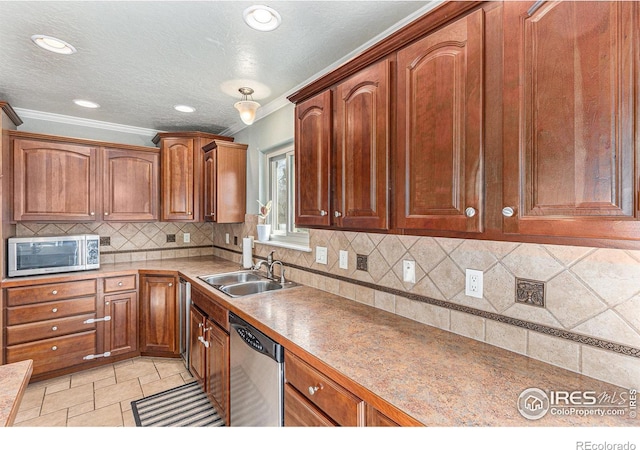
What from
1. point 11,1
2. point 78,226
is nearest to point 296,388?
point 11,1

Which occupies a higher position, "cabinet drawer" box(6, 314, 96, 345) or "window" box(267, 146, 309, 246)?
"window" box(267, 146, 309, 246)

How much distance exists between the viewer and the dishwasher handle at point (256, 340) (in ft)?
4.66

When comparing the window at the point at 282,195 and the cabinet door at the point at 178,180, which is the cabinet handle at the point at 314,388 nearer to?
the window at the point at 282,195

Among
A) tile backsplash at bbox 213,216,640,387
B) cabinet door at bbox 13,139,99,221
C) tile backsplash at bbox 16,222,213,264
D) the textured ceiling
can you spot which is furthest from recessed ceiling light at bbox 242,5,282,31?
tile backsplash at bbox 16,222,213,264

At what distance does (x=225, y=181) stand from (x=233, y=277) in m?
1.04

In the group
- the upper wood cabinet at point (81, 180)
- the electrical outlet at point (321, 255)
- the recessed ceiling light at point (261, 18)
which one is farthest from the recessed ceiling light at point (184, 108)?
the electrical outlet at point (321, 255)

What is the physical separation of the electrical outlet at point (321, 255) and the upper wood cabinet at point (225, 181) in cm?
140

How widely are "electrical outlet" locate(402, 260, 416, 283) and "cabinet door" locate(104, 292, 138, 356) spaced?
271cm

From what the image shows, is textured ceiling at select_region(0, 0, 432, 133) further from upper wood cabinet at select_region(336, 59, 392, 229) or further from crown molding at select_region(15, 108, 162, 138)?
upper wood cabinet at select_region(336, 59, 392, 229)

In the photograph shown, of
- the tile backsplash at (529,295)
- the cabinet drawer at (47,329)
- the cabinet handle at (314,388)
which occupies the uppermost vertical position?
the tile backsplash at (529,295)

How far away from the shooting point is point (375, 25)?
1668 mm

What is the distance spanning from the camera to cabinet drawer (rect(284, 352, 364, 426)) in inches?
40.6

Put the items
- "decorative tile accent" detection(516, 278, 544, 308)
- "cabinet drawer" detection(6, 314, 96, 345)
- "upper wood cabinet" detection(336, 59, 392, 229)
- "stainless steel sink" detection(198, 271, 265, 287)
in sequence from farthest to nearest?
"stainless steel sink" detection(198, 271, 265, 287) < "cabinet drawer" detection(6, 314, 96, 345) < "upper wood cabinet" detection(336, 59, 392, 229) < "decorative tile accent" detection(516, 278, 544, 308)

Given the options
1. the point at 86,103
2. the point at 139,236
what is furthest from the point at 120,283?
the point at 86,103
